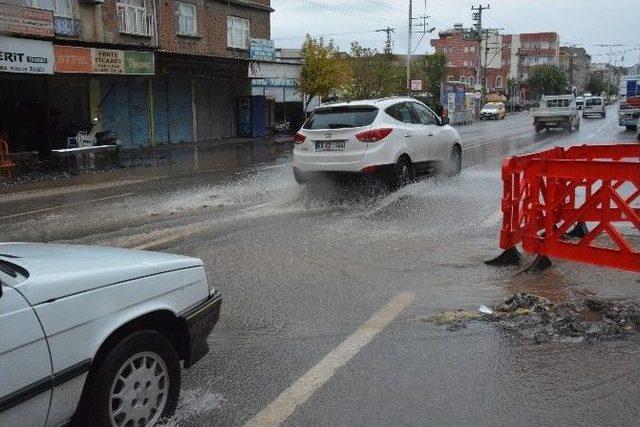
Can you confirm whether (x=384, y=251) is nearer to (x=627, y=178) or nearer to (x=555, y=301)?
(x=555, y=301)

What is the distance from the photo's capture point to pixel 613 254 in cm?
562

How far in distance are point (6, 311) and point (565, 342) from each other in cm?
361

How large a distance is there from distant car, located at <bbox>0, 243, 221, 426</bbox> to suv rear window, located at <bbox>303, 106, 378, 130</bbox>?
7639mm

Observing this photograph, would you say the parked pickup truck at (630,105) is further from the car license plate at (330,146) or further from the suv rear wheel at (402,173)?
the car license plate at (330,146)

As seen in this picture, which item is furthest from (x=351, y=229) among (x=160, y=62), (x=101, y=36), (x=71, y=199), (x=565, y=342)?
(x=160, y=62)

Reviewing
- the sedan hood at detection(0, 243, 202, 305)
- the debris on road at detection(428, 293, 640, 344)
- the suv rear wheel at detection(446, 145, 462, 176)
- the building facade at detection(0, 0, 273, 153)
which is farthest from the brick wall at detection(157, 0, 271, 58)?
the sedan hood at detection(0, 243, 202, 305)

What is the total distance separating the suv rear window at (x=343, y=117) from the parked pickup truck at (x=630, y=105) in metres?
22.8

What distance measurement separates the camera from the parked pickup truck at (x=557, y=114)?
3400 centimetres

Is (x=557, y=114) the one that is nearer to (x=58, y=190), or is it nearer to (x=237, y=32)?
(x=237, y=32)

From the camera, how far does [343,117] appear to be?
11078 mm

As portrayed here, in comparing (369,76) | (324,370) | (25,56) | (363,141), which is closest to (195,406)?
(324,370)

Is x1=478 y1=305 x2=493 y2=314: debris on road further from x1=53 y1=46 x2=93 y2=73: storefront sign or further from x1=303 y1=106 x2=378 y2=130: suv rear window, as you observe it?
x1=53 y1=46 x2=93 y2=73: storefront sign

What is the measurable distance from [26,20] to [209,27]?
39.6 feet

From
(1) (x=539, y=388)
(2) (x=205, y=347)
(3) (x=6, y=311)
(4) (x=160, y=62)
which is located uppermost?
(4) (x=160, y=62)
